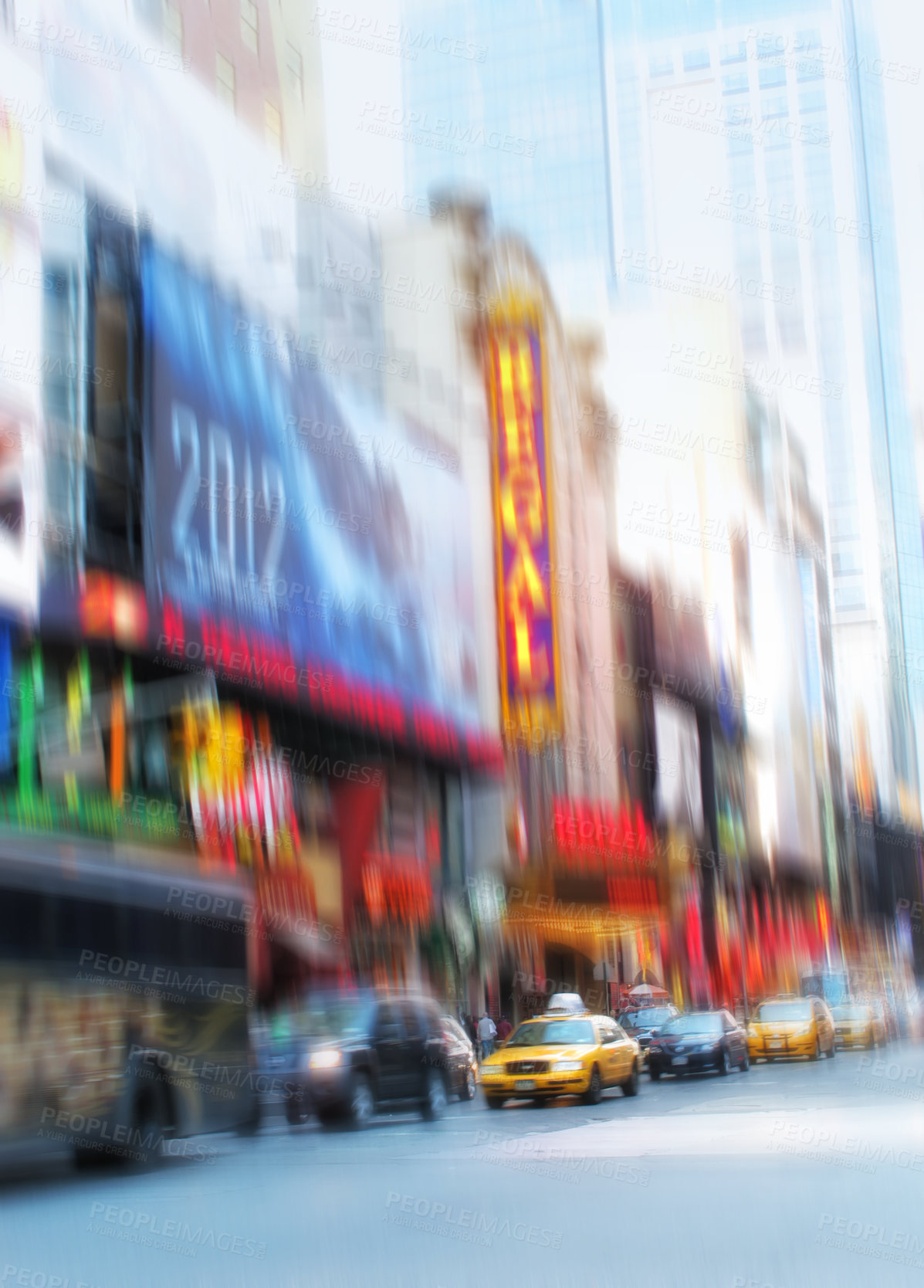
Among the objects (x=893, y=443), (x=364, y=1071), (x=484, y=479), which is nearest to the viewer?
(x=364, y=1071)

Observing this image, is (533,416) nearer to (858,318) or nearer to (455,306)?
(455,306)

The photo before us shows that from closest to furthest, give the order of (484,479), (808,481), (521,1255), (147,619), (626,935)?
(521,1255) → (147,619) → (484,479) → (626,935) → (808,481)

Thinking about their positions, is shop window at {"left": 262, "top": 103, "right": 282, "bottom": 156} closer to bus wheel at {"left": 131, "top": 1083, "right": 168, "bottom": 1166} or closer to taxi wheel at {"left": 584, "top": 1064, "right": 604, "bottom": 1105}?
taxi wheel at {"left": 584, "top": 1064, "right": 604, "bottom": 1105}

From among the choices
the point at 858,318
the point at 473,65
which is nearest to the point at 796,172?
the point at 858,318

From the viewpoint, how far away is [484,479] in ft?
165

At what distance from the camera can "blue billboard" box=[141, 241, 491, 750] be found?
29.9m

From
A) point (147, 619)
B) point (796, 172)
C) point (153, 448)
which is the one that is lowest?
point (147, 619)

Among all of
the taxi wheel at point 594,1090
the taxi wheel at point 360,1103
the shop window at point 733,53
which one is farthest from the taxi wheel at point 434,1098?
the shop window at point 733,53

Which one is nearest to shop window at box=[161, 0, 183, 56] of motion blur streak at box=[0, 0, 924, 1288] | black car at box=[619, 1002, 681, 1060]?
motion blur streak at box=[0, 0, 924, 1288]

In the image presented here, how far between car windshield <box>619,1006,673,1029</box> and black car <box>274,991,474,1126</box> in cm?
1680

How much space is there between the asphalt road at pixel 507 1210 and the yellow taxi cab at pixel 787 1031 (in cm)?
1551

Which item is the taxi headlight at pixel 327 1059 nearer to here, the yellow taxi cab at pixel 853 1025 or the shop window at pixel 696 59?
the yellow taxi cab at pixel 853 1025

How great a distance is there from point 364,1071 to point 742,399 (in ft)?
302

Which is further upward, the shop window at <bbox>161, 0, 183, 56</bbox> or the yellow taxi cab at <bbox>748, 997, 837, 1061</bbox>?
the shop window at <bbox>161, 0, 183, 56</bbox>
